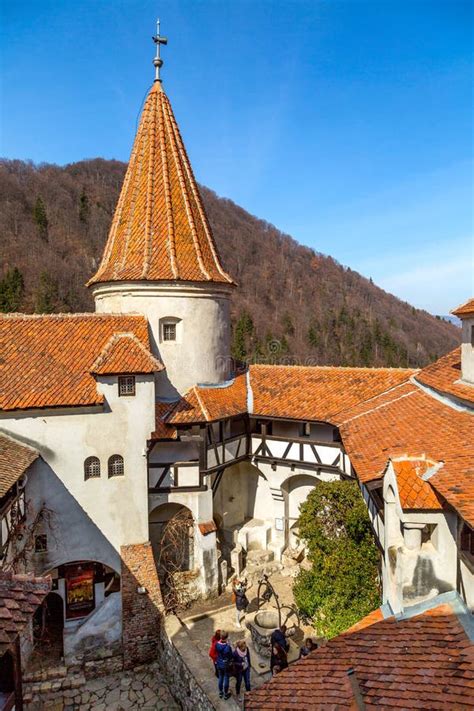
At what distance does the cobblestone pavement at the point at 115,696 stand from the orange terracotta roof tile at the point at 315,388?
346 inches

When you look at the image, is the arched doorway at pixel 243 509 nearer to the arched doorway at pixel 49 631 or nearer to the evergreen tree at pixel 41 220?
the arched doorway at pixel 49 631

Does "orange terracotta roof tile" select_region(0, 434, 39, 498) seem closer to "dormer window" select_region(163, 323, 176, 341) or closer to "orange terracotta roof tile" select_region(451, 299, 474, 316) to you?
"dormer window" select_region(163, 323, 176, 341)

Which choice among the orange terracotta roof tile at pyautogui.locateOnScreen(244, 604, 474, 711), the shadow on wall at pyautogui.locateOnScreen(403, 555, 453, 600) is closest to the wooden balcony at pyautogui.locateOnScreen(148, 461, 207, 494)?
the orange terracotta roof tile at pyautogui.locateOnScreen(244, 604, 474, 711)

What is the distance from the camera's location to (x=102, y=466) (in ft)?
48.1

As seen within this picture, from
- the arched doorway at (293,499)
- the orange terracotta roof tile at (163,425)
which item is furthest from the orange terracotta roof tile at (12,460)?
the arched doorway at (293,499)

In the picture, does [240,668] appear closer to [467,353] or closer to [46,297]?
[467,353]

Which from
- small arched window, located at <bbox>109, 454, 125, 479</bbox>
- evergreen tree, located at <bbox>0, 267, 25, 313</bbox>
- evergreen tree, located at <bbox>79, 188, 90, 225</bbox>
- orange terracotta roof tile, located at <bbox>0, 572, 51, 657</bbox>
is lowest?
orange terracotta roof tile, located at <bbox>0, 572, 51, 657</bbox>

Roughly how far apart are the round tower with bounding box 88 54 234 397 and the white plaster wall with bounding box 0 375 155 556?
220 centimetres

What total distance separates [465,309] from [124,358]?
9.33 metres

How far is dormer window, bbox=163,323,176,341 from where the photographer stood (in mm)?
17000

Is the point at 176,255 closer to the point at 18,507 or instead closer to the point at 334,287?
the point at 18,507

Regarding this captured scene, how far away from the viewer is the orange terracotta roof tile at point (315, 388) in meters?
17.0

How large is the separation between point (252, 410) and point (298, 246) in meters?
87.9

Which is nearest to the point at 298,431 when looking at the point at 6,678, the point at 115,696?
the point at 115,696
